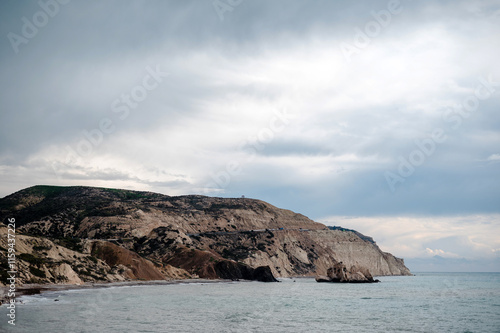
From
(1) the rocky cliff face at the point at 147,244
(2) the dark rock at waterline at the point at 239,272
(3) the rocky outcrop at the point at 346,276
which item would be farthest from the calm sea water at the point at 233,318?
(3) the rocky outcrop at the point at 346,276

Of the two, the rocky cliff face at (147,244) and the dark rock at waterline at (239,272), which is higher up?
the rocky cliff face at (147,244)

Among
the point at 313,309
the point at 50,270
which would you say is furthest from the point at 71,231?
the point at 313,309

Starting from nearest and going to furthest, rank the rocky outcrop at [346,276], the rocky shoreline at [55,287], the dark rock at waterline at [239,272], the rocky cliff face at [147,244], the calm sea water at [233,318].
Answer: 1. the calm sea water at [233,318]
2. the rocky shoreline at [55,287]
3. the rocky cliff face at [147,244]
4. the rocky outcrop at [346,276]
5. the dark rock at waterline at [239,272]

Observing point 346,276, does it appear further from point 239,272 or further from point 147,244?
point 147,244

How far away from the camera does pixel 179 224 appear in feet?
586

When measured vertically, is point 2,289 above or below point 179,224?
below

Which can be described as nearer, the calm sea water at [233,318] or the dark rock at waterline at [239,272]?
the calm sea water at [233,318]

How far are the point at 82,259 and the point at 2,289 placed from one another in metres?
38.9

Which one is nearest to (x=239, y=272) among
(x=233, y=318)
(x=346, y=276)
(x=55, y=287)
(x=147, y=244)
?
(x=147, y=244)

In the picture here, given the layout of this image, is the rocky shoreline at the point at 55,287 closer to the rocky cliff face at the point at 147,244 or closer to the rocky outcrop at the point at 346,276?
the rocky cliff face at the point at 147,244

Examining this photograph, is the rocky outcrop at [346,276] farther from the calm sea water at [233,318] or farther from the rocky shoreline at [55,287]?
the calm sea water at [233,318]

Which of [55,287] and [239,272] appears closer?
[55,287]

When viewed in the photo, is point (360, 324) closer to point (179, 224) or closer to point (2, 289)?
point (2, 289)

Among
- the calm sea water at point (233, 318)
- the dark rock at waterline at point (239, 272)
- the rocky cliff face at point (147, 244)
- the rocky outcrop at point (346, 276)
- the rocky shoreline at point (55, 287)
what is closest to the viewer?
the calm sea water at point (233, 318)
